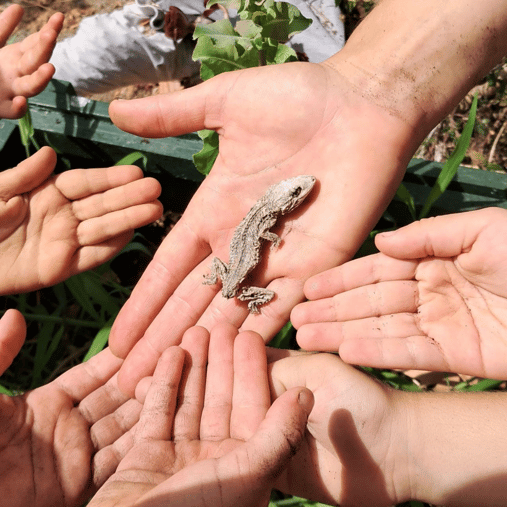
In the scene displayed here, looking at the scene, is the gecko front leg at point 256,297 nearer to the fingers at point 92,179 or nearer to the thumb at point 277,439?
the thumb at point 277,439

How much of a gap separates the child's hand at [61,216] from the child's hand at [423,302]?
222 centimetres

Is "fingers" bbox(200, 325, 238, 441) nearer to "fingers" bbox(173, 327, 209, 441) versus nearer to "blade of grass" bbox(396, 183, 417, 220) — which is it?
"fingers" bbox(173, 327, 209, 441)

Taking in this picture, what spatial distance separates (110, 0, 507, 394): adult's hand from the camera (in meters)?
3.73

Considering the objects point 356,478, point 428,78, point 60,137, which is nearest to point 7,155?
point 60,137

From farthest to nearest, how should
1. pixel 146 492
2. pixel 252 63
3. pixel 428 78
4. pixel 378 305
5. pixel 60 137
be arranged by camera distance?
pixel 60 137
pixel 252 63
pixel 428 78
pixel 378 305
pixel 146 492

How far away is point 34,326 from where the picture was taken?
5.35 meters

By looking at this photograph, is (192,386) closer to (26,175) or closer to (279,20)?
(26,175)

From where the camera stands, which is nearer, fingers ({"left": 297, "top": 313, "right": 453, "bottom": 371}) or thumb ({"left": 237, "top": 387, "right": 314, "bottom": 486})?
thumb ({"left": 237, "top": 387, "right": 314, "bottom": 486})

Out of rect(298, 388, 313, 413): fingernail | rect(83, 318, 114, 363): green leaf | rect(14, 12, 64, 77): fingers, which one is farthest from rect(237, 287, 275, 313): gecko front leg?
rect(14, 12, 64, 77): fingers

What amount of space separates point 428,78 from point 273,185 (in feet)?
6.02

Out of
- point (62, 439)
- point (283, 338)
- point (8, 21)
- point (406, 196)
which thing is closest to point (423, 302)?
point (406, 196)

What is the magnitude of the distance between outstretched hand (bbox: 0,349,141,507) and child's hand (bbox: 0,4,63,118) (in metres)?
3.15

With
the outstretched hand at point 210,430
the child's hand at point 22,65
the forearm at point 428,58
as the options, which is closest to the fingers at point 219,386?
the outstretched hand at point 210,430

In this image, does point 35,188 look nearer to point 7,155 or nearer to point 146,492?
point 7,155
